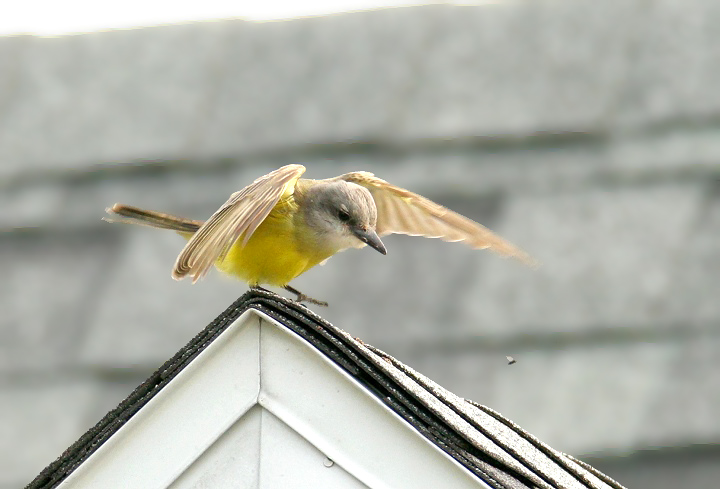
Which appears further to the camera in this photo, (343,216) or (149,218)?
(149,218)

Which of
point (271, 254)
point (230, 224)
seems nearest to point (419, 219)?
point (271, 254)

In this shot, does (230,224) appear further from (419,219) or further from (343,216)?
(419,219)

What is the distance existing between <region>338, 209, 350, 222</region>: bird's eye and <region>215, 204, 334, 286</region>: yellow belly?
0.15m

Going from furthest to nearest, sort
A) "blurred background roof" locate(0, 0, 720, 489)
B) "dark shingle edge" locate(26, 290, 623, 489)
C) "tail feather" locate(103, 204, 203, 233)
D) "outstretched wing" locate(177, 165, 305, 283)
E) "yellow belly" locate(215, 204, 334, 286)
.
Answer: "blurred background roof" locate(0, 0, 720, 489) < "tail feather" locate(103, 204, 203, 233) < "yellow belly" locate(215, 204, 334, 286) < "outstretched wing" locate(177, 165, 305, 283) < "dark shingle edge" locate(26, 290, 623, 489)

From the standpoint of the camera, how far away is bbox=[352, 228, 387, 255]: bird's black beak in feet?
11.7

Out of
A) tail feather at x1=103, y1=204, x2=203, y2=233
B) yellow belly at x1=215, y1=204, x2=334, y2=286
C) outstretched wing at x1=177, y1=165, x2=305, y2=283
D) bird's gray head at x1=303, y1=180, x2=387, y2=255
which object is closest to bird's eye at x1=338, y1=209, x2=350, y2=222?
bird's gray head at x1=303, y1=180, x2=387, y2=255

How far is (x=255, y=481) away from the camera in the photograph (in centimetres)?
198

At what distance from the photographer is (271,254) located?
342cm

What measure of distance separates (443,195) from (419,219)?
1538mm

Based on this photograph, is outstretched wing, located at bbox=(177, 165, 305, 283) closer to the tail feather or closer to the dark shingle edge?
the dark shingle edge

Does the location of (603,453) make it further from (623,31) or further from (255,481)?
(255,481)

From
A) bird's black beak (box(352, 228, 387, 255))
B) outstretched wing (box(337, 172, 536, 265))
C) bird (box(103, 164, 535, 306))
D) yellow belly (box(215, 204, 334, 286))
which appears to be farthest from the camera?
outstretched wing (box(337, 172, 536, 265))

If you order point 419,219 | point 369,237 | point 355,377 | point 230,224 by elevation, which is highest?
point 419,219

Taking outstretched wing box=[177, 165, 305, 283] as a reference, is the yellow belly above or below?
above
